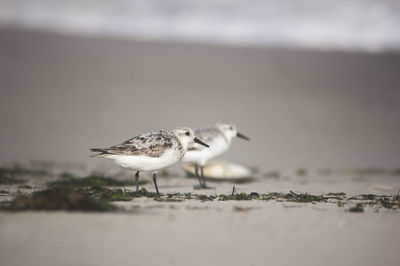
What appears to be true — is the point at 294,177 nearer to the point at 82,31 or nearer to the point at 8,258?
the point at 8,258

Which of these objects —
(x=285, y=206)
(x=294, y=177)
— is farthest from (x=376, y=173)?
(x=285, y=206)

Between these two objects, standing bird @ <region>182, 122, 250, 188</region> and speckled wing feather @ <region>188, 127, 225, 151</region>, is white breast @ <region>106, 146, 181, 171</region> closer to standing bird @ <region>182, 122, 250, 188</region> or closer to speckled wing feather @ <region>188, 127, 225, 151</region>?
standing bird @ <region>182, 122, 250, 188</region>

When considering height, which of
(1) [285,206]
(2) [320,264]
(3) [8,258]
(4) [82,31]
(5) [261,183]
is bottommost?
(3) [8,258]

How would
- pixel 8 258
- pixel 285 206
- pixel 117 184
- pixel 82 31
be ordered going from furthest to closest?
1. pixel 82 31
2. pixel 117 184
3. pixel 285 206
4. pixel 8 258

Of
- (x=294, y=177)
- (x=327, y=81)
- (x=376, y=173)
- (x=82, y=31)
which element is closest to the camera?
(x=294, y=177)

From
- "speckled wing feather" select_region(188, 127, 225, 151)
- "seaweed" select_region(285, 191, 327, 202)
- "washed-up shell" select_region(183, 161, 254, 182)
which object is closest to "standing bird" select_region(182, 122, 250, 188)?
"speckled wing feather" select_region(188, 127, 225, 151)

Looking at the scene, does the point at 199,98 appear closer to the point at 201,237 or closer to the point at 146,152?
the point at 146,152

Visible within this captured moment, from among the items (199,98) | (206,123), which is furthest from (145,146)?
(199,98)

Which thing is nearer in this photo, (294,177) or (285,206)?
(285,206)

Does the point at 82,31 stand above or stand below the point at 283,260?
above

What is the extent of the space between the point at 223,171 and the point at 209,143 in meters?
0.61

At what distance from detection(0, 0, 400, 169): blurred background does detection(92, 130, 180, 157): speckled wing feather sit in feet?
12.5

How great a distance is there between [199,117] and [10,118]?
16.0 ft

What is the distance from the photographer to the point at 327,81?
14.6 m
